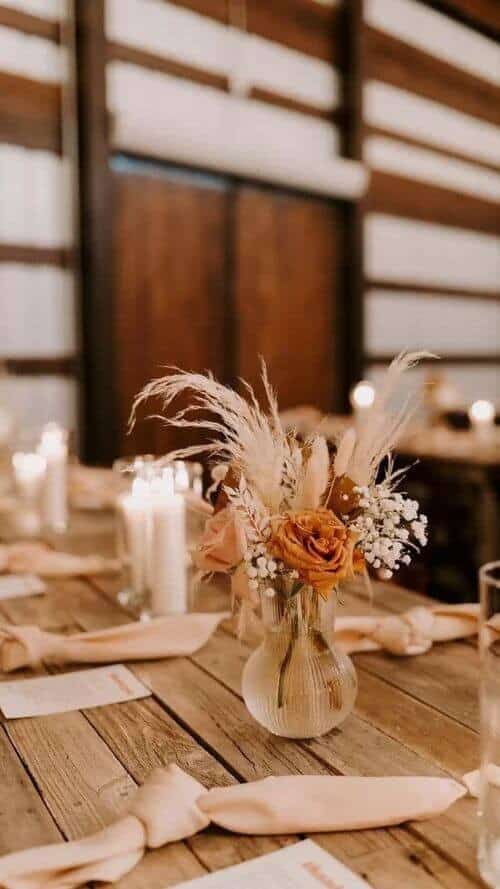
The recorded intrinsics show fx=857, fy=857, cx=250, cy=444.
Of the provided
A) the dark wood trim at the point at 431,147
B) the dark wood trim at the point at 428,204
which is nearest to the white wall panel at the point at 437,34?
the dark wood trim at the point at 431,147

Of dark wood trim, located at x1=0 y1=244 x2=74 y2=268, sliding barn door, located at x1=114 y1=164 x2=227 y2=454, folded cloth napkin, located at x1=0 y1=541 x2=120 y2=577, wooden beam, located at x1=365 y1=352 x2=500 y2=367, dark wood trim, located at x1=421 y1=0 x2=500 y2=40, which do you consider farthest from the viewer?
wooden beam, located at x1=365 y1=352 x2=500 y2=367

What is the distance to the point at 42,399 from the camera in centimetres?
430

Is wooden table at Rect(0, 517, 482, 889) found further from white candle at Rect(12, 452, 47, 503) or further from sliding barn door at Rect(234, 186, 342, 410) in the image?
sliding barn door at Rect(234, 186, 342, 410)

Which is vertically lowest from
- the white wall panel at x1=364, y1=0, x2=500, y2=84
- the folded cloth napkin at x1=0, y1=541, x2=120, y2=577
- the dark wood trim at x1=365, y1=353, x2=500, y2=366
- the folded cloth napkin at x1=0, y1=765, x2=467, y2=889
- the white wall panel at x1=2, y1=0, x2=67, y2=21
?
the folded cloth napkin at x1=0, y1=765, x2=467, y2=889

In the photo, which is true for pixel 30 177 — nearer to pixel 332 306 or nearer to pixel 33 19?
pixel 33 19

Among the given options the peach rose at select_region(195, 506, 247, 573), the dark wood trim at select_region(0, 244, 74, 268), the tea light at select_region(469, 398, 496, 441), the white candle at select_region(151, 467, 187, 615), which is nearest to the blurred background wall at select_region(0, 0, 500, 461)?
the dark wood trim at select_region(0, 244, 74, 268)

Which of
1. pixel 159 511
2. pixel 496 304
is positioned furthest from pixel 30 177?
pixel 496 304

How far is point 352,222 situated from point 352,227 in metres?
0.03

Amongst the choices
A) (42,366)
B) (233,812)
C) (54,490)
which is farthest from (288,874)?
(42,366)

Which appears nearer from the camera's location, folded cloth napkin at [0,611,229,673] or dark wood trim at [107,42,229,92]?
folded cloth napkin at [0,611,229,673]

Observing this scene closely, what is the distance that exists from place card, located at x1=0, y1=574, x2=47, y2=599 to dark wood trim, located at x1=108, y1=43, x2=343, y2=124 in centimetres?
341

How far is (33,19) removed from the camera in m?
4.12

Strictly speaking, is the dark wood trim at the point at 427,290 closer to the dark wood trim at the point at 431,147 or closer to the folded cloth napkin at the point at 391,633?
the dark wood trim at the point at 431,147

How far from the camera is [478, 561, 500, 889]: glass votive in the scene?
0.73m
